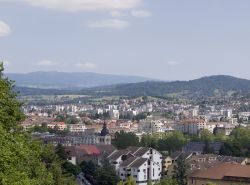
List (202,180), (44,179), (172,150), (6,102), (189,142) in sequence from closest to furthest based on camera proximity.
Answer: (6,102) → (44,179) → (202,180) → (172,150) → (189,142)

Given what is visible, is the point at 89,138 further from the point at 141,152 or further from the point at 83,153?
the point at 141,152

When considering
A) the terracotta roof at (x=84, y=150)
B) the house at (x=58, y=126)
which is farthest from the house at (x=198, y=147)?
the house at (x=58, y=126)

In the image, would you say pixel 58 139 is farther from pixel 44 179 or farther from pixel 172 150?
pixel 44 179

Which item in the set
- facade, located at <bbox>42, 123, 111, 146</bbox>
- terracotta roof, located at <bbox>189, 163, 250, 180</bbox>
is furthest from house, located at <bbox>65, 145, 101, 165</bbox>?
terracotta roof, located at <bbox>189, 163, 250, 180</bbox>

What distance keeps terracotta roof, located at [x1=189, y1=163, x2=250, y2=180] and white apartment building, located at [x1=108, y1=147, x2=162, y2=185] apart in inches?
361

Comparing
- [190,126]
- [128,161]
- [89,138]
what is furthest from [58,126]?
[128,161]

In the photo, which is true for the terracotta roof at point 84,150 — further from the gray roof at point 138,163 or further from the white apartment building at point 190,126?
the white apartment building at point 190,126

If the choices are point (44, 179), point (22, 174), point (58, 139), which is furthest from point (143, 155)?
point (22, 174)

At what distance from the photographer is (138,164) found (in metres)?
55.8

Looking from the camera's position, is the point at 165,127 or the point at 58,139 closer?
the point at 58,139

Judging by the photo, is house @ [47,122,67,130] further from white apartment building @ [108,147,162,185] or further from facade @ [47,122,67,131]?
white apartment building @ [108,147,162,185]

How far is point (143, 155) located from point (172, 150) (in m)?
19.1

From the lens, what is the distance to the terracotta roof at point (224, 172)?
42.8 m

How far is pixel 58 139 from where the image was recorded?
270ft
